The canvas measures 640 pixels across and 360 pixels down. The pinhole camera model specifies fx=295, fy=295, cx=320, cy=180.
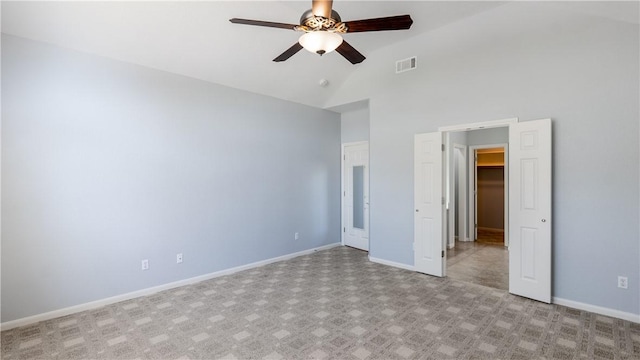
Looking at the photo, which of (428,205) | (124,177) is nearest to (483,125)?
(428,205)

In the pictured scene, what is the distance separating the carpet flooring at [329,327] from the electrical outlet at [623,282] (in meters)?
0.35

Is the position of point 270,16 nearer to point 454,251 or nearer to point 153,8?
point 153,8

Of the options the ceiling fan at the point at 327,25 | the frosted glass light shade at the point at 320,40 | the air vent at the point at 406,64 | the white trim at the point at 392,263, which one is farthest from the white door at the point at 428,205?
the frosted glass light shade at the point at 320,40

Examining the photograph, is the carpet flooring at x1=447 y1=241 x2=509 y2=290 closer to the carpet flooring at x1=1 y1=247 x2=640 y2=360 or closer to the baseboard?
the carpet flooring at x1=1 y1=247 x2=640 y2=360

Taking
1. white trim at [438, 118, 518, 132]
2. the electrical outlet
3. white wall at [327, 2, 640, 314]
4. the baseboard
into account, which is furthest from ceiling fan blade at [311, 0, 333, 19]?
the electrical outlet

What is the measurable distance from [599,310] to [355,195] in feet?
13.0

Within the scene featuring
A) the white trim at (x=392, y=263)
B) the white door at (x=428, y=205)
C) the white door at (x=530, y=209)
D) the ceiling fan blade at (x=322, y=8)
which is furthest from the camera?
the white trim at (x=392, y=263)

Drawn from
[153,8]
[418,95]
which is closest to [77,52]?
[153,8]

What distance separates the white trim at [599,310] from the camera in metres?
3.01

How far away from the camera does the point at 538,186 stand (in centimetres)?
349

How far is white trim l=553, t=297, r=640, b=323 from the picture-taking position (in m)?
3.01

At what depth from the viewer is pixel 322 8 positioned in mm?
2154

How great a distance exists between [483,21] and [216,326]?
4.87 m

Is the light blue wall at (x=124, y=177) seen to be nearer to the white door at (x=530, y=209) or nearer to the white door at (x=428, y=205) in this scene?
the white door at (x=428, y=205)
